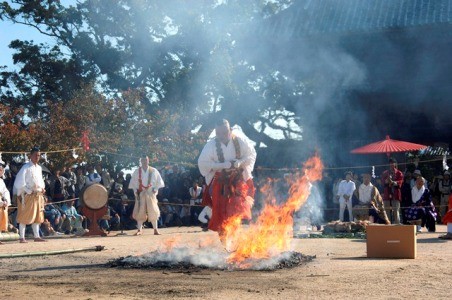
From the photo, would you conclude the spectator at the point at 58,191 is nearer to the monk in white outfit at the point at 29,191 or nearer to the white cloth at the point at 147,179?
the white cloth at the point at 147,179

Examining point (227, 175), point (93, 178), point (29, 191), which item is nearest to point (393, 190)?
point (93, 178)

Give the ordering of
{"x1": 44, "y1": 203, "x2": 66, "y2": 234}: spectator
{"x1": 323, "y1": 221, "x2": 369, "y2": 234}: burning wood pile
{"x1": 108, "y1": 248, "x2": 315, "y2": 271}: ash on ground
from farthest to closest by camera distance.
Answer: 1. {"x1": 44, "y1": 203, "x2": 66, "y2": 234}: spectator
2. {"x1": 323, "y1": 221, "x2": 369, "y2": 234}: burning wood pile
3. {"x1": 108, "y1": 248, "x2": 315, "y2": 271}: ash on ground

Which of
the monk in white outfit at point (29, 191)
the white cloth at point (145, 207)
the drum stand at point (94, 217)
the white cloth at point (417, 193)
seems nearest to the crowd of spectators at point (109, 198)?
the drum stand at point (94, 217)

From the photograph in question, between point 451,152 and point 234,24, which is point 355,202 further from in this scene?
point 234,24

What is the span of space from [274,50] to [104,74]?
6.64 m

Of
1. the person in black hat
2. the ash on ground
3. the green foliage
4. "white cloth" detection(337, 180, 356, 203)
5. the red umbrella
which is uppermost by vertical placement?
the green foliage

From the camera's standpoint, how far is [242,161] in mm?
9375

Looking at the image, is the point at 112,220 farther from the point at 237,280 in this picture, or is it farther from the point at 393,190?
the point at 237,280

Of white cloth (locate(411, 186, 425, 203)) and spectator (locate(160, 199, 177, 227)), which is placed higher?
white cloth (locate(411, 186, 425, 203))

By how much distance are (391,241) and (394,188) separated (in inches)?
331

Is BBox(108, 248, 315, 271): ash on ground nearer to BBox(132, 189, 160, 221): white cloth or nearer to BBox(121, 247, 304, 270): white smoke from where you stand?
BBox(121, 247, 304, 270): white smoke

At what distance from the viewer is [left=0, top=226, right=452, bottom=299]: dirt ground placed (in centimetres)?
616

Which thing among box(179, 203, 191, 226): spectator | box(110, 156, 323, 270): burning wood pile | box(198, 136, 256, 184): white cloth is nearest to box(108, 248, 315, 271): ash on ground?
box(110, 156, 323, 270): burning wood pile

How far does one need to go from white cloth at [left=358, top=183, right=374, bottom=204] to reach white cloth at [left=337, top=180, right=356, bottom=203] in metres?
0.93
